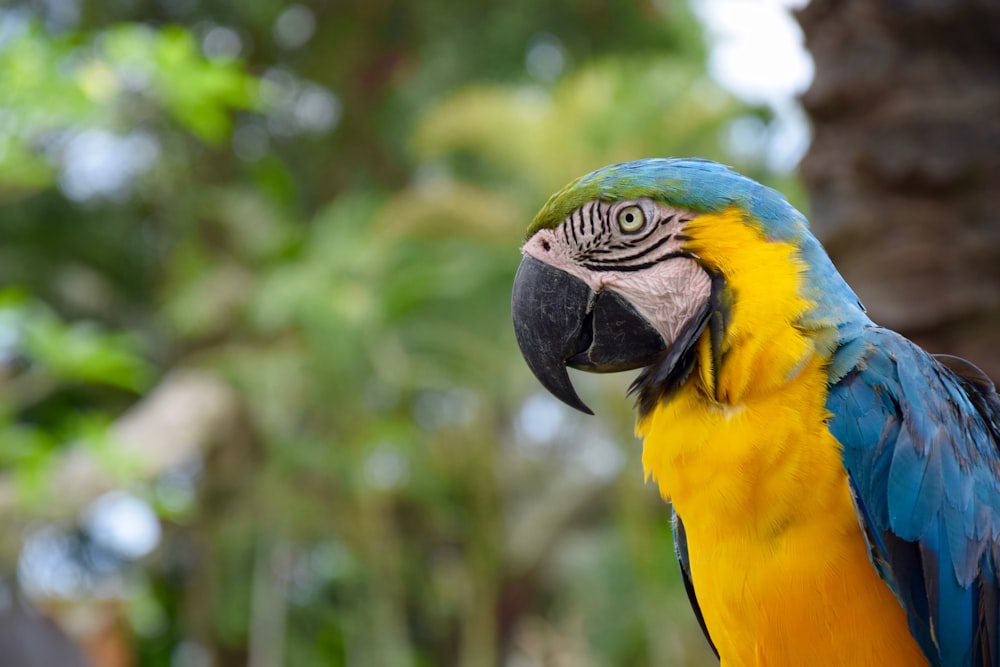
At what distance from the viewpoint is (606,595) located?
714 cm

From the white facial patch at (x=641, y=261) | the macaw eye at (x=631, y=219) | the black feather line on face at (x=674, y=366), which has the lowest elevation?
the black feather line on face at (x=674, y=366)

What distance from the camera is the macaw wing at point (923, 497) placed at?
3.66 feet

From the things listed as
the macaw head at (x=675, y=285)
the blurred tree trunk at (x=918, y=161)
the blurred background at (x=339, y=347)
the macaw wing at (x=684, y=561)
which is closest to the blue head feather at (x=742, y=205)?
the macaw head at (x=675, y=285)

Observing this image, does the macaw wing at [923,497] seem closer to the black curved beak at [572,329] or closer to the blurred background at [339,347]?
the black curved beak at [572,329]

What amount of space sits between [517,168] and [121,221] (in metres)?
3.86

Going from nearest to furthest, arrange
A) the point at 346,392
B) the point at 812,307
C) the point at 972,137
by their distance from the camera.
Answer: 1. the point at 812,307
2. the point at 972,137
3. the point at 346,392

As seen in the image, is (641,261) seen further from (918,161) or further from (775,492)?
(918,161)

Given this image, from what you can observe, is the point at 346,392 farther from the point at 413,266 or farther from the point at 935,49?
the point at 935,49

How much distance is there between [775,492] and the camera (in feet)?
3.62

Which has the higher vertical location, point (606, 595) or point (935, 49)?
point (935, 49)

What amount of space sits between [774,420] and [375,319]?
5.93 metres

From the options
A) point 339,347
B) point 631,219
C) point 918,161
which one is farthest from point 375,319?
point 631,219

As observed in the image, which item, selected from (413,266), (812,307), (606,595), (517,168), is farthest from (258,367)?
(812,307)

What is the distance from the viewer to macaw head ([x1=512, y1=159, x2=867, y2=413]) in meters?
1.15
